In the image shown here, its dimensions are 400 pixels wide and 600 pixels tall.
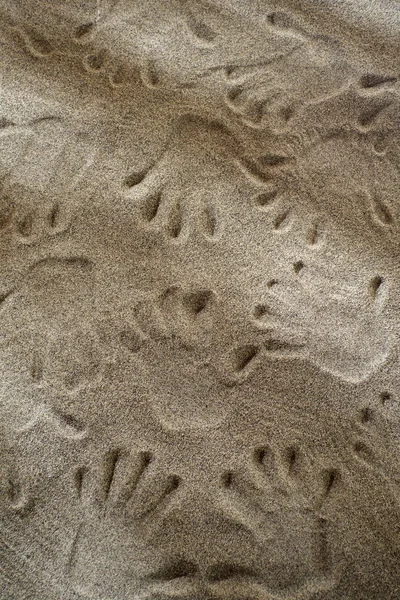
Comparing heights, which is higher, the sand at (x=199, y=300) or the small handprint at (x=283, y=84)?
the small handprint at (x=283, y=84)

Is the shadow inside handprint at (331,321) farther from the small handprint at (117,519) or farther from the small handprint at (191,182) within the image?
the small handprint at (117,519)

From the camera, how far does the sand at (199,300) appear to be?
949mm

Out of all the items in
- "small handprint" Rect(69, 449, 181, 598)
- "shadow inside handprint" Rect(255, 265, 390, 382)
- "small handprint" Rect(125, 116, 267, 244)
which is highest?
"small handprint" Rect(125, 116, 267, 244)

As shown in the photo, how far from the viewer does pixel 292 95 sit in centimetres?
112

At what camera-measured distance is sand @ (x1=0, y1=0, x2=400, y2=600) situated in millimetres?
949

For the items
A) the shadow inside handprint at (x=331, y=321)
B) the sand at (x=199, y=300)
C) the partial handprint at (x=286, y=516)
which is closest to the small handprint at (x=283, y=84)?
the sand at (x=199, y=300)

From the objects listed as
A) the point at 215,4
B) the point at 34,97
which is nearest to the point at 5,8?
the point at 34,97

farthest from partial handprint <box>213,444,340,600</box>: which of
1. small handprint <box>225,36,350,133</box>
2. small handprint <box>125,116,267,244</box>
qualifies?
small handprint <box>225,36,350,133</box>

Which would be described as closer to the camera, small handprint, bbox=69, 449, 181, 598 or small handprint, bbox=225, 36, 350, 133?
small handprint, bbox=69, 449, 181, 598

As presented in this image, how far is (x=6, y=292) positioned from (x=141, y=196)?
0.34m

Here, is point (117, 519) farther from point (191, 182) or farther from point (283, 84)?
point (283, 84)

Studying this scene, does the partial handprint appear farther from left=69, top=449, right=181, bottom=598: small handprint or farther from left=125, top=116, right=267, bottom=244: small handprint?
left=125, top=116, right=267, bottom=244: small handprint

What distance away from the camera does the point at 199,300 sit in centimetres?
104

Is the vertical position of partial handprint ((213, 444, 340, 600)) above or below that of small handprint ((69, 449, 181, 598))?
above
